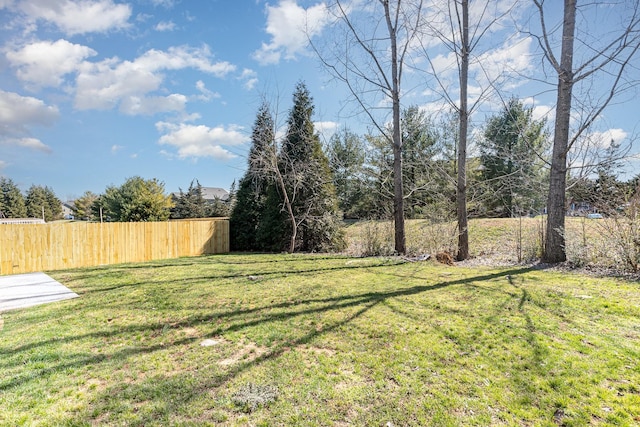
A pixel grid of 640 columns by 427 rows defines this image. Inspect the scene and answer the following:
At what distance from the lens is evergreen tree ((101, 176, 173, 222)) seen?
15.2m

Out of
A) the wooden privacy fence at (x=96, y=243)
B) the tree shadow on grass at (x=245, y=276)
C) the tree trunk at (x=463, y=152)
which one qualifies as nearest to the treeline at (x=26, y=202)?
the wooden privacy fence at (x=96, y=243)

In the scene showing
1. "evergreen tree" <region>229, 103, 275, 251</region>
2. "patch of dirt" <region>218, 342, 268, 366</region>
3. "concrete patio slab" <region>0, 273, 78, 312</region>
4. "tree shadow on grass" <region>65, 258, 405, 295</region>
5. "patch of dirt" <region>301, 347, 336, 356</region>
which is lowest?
"concrete patio slab" <region>0, 273, 78, 312</region>

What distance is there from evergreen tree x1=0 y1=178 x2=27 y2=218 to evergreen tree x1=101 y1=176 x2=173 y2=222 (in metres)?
22.2

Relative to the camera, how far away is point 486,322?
3125mm

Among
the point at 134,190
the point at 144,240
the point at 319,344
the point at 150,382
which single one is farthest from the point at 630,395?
the point at 134,190

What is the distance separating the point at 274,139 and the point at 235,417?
374 inches

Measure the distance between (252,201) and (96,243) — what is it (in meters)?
5.30

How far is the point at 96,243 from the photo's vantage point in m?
8.78

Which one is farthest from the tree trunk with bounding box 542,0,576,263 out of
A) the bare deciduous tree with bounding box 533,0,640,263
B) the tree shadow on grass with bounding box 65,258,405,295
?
the tree shadow on grass with bounding box 65,258,405,295

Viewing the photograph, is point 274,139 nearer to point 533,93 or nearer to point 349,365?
point 533,93

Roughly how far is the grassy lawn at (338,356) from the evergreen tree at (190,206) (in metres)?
20.6

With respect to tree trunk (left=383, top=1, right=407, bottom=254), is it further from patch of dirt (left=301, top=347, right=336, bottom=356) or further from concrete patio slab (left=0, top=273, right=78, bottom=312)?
concrete patio slab (left=0, top=273, right=78, bottom=312)

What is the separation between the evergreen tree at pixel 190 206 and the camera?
24094 millimetres

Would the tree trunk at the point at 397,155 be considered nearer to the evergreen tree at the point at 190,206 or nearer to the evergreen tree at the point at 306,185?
the evergreen tree at the point at 306,185
